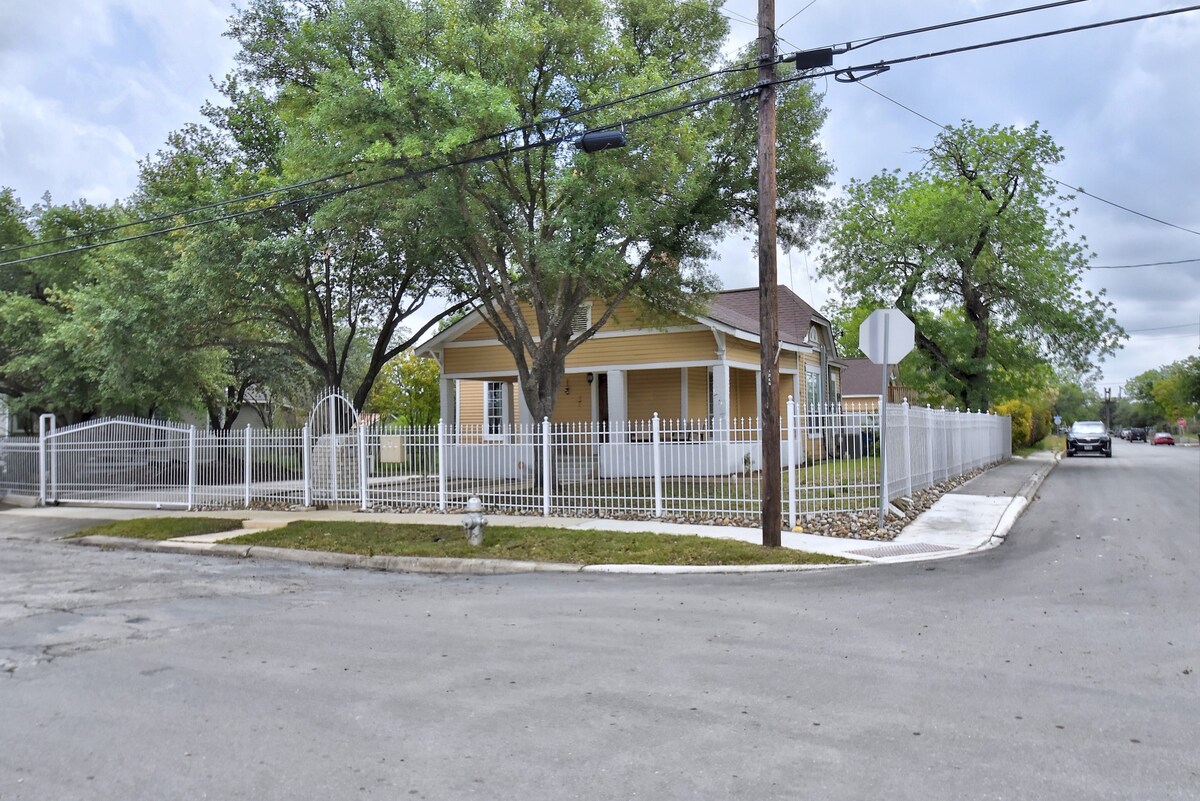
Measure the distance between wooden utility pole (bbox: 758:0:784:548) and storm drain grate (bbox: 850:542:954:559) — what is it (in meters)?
1.13

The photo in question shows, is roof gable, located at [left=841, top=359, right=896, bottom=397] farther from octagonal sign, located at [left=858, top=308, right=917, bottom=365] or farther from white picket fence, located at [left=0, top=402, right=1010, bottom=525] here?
octagonal sign, located at [left=858, top=308, right=917, bottom=365]

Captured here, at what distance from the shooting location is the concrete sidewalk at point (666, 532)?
10.8m

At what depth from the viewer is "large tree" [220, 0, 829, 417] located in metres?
13.7

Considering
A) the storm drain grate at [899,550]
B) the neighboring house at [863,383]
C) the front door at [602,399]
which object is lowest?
→ the storm drain grate at [899,550]

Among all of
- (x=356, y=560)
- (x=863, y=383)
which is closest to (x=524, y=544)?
(x=356, y=560)

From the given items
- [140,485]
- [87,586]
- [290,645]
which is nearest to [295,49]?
[140,485]

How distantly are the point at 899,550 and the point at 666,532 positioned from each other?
321cm

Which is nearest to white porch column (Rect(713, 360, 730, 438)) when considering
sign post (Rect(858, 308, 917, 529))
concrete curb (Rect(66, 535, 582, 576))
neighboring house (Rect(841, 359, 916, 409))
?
sign post (Rect(858, 308, 917, 529))

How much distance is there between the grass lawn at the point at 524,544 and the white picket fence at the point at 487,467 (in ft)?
6.07

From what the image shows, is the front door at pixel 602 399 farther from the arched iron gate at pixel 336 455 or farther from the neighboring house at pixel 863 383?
the neighboring house at pixel 863 383

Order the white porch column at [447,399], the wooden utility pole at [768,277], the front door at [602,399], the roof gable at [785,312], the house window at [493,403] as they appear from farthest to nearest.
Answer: the house window at [493,403] < the roof gable at [785,312] < the front door at [602,399] < the white porch column at [447,399] < the wooden utility pole at [768,277]

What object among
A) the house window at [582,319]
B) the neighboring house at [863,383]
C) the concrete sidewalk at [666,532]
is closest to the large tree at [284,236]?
the house window at [582,319]

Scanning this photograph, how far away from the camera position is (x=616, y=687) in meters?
5.45

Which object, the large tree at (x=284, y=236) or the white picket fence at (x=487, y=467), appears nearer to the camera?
the white picket fence at (x=487, y=467)
